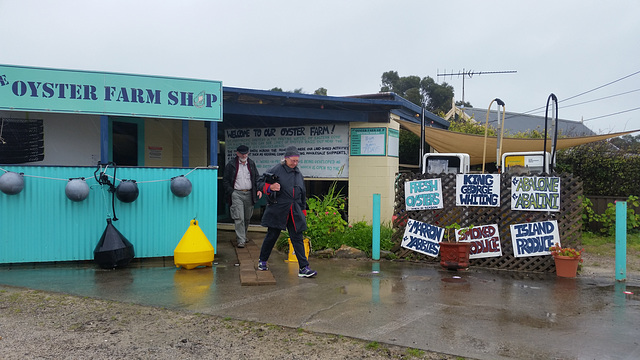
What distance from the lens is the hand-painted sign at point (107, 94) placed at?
277 inches

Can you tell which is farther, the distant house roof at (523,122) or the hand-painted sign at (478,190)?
the distant house roof at (523,122)

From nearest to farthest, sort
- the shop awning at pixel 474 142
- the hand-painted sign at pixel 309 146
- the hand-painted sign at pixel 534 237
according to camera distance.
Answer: the hand-painted sign at pixel 534 237
the hand-painted sign at pixel 309 146
the shop awning at pixel 474 142

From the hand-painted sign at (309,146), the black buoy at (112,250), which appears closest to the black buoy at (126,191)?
the black buoy at (112,250)

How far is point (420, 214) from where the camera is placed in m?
7.96

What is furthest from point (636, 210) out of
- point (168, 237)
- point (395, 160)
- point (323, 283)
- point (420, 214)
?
Answer: point (168, 237)

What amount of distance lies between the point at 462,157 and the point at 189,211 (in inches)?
282

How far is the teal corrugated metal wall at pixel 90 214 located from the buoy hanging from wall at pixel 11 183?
0.22 m

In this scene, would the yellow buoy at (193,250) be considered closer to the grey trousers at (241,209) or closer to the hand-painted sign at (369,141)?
the grey trousers at (241,209)

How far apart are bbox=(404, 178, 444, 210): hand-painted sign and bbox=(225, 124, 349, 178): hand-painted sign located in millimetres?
3031

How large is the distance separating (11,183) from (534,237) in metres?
7.69

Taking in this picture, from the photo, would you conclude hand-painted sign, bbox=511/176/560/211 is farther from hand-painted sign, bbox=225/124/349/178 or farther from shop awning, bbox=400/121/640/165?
shop awning, bbox=400/121/640/165

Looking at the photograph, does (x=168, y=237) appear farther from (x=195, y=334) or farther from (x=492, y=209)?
(x=492, y=209)

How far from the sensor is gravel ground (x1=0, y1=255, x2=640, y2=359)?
3.87m

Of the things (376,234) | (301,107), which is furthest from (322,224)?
(301,107)
